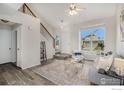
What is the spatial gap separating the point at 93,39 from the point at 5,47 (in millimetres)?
2651

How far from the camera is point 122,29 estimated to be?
5.80 ft

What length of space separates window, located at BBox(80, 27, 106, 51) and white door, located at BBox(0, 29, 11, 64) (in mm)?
2266

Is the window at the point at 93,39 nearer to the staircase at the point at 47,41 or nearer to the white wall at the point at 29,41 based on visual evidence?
the staircase at the point at 47,41

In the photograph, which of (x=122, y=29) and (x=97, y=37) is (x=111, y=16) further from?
(x=97, y=37)

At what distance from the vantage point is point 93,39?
172cm

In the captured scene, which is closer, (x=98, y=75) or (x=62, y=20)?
(x=98, y=75)

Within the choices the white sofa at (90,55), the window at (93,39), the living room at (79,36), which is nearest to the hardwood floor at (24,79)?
the living room at (79,36)

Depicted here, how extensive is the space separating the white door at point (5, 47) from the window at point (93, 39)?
227cm

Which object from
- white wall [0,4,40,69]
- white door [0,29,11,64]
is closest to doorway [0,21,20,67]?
white door [0,29,11,64]

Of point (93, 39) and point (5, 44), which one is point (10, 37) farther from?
point (93, 39)

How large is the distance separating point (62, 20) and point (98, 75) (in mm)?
1255

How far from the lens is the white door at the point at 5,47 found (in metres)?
2.70

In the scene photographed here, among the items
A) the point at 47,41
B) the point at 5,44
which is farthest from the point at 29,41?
the point at 5,44
